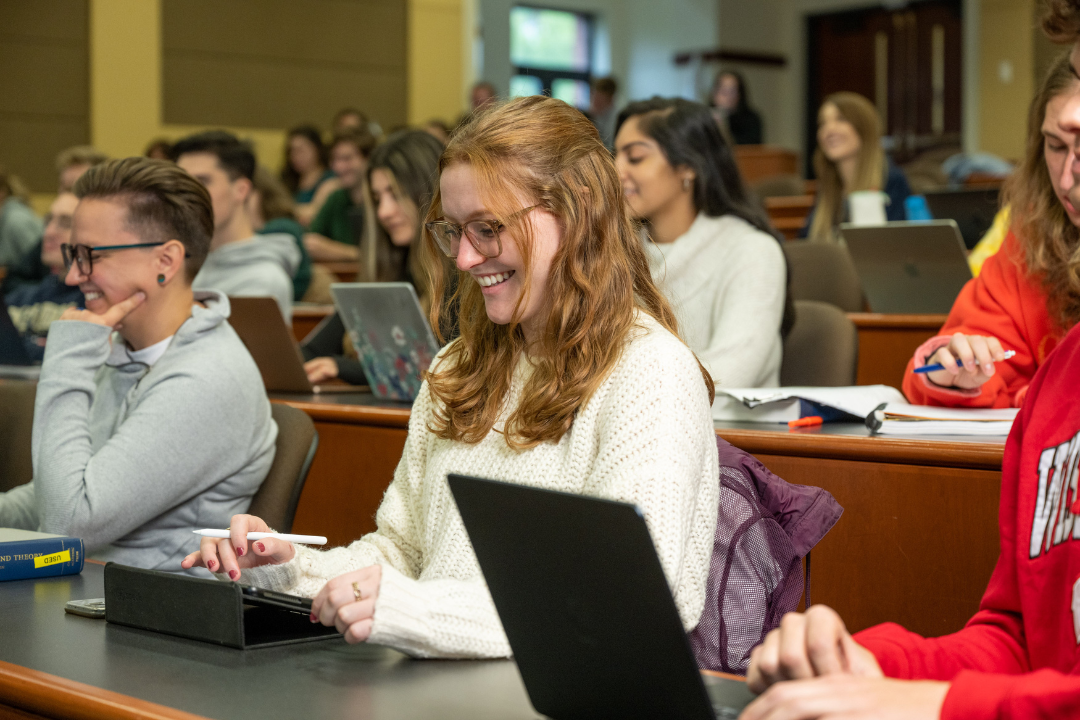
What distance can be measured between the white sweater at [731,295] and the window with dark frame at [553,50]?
328 inches

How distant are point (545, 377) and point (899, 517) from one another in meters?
0.70

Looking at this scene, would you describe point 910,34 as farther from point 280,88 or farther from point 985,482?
point 985,482

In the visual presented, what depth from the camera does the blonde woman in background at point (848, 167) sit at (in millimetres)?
4758

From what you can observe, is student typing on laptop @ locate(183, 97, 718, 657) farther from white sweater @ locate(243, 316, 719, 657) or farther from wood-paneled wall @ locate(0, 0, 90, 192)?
wood-paneled wall @ locate(0, 0, 90, 192)

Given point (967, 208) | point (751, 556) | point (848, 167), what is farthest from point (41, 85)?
point (751, 556)

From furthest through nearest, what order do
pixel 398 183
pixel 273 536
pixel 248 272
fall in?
pixel 248 272, pixel 398 183, pixel 273 536

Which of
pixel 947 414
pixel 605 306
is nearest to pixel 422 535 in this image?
pixel 605 306

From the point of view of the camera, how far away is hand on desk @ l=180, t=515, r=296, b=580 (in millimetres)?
1215

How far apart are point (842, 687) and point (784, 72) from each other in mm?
10443

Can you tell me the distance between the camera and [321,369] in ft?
9.12

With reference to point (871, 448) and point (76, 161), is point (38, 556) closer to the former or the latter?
point (871, 448)

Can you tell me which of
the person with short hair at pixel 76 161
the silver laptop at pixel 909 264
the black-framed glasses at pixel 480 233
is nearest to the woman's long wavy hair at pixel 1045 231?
the black-framed glasses at pixel 480 233

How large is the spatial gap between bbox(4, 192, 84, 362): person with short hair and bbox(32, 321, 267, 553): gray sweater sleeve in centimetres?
176

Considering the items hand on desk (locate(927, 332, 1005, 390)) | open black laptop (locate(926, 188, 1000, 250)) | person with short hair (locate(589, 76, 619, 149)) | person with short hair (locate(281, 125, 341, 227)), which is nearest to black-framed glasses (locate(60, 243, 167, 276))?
hand on desk (locate(927, 332, 1005, 390))
